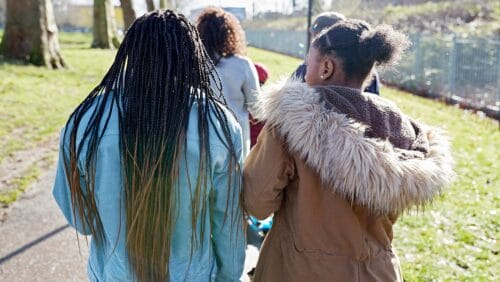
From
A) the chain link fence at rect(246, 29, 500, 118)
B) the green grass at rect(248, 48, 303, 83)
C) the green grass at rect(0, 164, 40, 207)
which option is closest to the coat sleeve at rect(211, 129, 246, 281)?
the green grass at rect(0, 164, 40, 207)

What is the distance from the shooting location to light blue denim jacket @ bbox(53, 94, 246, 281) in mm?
1634

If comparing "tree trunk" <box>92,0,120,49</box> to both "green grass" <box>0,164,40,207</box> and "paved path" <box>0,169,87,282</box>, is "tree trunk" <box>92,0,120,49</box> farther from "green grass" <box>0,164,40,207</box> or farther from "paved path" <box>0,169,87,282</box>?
"paved path" <box>0,169,87,282</box>

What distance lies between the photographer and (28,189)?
4.86 metres

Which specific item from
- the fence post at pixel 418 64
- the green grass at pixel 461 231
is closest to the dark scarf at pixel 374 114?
the green grass at pixel 461 231

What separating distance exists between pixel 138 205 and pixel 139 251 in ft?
0.61

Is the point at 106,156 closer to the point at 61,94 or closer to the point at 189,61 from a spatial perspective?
the point at 189,61

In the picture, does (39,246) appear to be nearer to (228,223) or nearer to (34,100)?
(228,223)

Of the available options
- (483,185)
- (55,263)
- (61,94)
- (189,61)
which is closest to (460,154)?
(483,185)

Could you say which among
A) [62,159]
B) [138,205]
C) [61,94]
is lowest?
[61,94]

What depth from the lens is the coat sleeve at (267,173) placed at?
1.70m

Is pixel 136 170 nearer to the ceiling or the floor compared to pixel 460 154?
nearer to the ceiling

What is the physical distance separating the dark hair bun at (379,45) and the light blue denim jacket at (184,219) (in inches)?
21.9

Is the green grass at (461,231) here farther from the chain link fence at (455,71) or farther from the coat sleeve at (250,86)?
the chain link fence at (455,71)

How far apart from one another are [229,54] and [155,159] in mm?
1989
